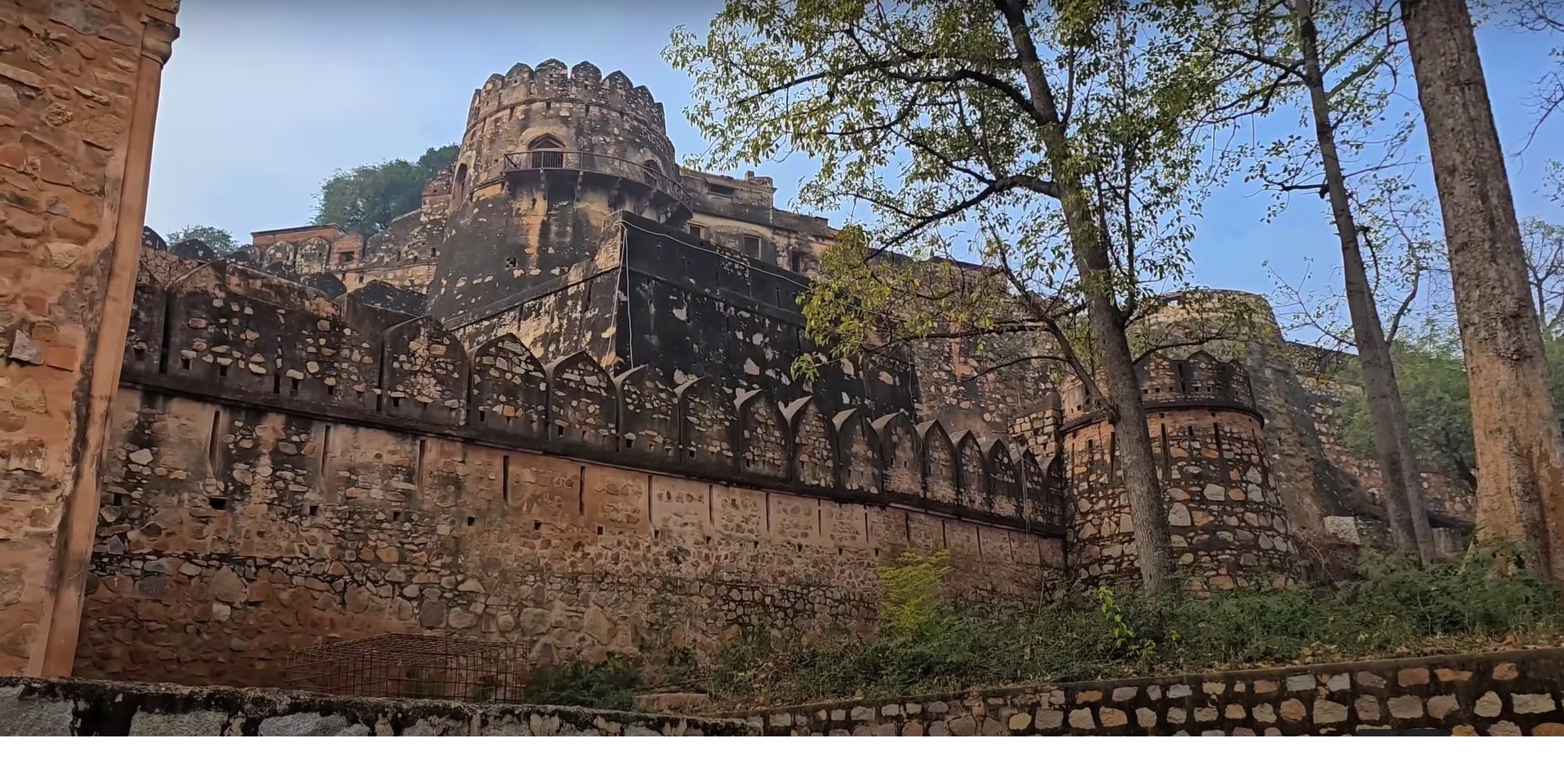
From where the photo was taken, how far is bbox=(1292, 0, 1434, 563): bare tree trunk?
32.1 ft

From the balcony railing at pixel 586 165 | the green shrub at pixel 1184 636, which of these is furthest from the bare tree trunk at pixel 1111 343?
the balcony railing at pixel 586 165

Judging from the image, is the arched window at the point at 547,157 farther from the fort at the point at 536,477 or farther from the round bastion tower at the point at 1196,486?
the round bastion tower at the point at 1196,486

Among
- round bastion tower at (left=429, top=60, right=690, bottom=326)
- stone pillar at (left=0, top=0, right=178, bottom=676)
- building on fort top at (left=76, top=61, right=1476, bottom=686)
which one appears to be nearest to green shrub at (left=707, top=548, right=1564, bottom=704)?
building on fort top at (left=76, top=61, right=1476, bottom=686)

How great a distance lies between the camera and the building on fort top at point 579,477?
757 cm

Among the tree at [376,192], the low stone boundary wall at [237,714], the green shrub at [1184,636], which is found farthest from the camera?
the tree at [376,192]

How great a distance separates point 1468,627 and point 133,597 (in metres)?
7.79

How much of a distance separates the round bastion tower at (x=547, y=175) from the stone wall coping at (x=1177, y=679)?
17102 millimetres

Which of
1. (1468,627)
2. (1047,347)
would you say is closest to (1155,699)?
(1468,627)

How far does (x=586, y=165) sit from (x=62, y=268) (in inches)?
931

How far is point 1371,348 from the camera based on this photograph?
995 cm

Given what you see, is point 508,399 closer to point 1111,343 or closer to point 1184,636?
point 1111,343

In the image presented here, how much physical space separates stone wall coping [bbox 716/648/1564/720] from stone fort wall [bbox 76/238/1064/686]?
98.0 inches

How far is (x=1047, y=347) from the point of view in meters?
22.2

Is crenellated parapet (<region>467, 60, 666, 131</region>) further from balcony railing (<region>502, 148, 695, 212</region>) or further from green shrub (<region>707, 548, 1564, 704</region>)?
green shrub (<region>707, 548, 1564, 704</region>)
